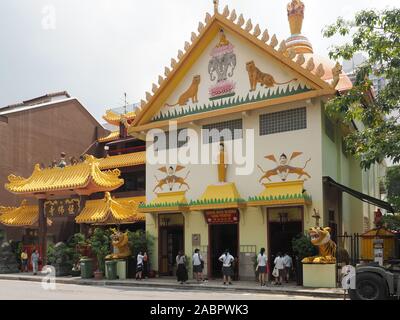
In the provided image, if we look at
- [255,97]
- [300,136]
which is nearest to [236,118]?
[255,97]

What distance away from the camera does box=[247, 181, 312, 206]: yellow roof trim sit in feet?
69.9

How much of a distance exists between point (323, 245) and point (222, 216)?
220 inches

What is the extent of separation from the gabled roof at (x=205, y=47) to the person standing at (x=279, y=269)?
6.54 m

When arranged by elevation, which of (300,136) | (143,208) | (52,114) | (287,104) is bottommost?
(143,208)

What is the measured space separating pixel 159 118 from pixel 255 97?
5.63m

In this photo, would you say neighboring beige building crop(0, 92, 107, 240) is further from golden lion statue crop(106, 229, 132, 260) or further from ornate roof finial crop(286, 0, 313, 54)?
ornate roof finial crop(286, 0, 313, 54)

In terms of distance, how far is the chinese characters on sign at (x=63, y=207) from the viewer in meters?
31.4

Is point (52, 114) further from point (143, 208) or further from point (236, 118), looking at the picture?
point (236, 118)

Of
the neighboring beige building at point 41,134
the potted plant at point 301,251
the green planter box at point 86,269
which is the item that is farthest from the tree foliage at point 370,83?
the neighboring beige building at point 41,134

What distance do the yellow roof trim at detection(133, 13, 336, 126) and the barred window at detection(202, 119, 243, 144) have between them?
3107 millimetres

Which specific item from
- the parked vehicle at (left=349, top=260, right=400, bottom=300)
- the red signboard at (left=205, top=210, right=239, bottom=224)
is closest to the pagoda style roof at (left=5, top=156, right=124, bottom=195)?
the red signboard at (left=205, top=210, right=239, bottom=224)

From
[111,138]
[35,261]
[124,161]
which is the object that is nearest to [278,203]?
[35,261]

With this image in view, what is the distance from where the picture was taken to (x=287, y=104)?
75.8ft

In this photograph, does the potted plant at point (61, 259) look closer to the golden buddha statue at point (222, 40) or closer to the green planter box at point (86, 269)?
the green planter box at point (86, 269)
